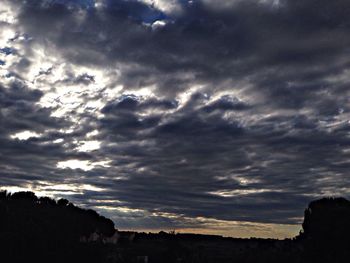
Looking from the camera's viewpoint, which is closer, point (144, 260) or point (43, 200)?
point (144, 260)

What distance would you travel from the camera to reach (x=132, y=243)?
50781 mm

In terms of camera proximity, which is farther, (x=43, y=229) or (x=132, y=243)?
(x=132, y=243)

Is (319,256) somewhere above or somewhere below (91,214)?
below

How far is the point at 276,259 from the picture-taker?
46969 millimetres

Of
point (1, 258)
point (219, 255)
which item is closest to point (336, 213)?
point (219, 255)

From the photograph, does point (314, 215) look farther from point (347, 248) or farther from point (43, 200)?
point (43, 200)

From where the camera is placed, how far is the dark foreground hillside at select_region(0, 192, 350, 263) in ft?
146

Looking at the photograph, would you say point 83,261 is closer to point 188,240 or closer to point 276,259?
point 188,240

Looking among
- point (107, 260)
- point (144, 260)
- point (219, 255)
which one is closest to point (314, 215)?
point (219, 255)

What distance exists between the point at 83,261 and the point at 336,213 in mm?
25322

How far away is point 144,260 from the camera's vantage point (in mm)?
46125

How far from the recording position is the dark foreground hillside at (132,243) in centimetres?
4444

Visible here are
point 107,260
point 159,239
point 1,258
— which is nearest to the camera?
point 1,258

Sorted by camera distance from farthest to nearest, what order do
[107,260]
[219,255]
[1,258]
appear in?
[219,255] → [107,260] → [1,258]
